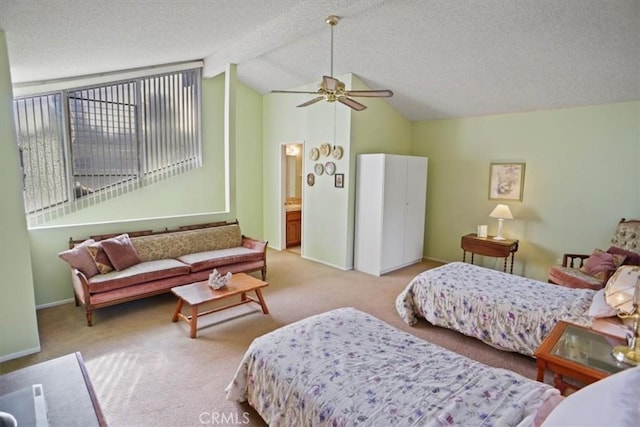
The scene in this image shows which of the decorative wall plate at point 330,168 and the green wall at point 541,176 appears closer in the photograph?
the green wall at point 541,176

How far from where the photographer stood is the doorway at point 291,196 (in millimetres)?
6454

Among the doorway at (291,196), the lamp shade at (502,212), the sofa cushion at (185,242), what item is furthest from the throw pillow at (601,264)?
the sofa cushion at (185,242)

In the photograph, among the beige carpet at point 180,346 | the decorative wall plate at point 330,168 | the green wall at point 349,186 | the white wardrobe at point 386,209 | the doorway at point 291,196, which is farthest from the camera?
the doorway at point 291,196

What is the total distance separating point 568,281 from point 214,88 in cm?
577

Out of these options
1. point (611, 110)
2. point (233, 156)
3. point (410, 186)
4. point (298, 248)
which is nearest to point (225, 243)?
point (233, 156)

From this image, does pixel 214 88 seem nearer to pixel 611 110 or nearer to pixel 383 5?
pixel 383 5

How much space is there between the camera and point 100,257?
3.70 meters

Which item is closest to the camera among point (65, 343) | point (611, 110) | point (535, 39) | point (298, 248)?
point (65, 343)

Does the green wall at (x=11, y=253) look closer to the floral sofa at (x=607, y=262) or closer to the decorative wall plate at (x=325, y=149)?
the decorative wall plate at (x=325, y=149)

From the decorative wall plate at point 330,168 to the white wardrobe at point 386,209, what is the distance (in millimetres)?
386

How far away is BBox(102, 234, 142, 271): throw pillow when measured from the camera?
3752 millimetres

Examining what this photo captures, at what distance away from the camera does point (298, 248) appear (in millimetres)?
6711

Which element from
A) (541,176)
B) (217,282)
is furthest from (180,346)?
(541,176)

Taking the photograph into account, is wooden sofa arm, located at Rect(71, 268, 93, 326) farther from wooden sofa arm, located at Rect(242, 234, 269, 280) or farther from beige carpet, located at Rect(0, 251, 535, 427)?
wooden sofa arm, located at Rect(242, 234, 269, 280)
